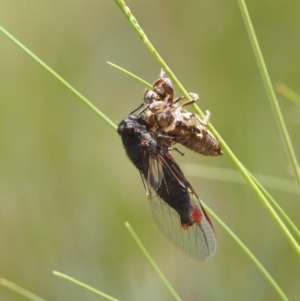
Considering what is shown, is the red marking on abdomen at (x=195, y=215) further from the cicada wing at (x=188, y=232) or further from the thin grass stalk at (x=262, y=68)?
the thin grass stalk at (x=262, y=68)

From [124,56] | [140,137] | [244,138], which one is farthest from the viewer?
[124,56]

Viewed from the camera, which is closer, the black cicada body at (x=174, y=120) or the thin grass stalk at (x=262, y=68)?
the thin grass stalk at (x=262, y=68)

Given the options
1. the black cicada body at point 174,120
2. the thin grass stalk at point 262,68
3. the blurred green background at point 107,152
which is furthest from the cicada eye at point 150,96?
the blurred green background at point 107,152

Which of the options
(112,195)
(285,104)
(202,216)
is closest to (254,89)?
(285,104)

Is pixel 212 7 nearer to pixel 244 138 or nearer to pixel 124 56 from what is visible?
pixel 124 56

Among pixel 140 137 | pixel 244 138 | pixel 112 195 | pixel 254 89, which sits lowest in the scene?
pixel 140 137

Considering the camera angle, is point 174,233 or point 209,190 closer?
point 174,233
